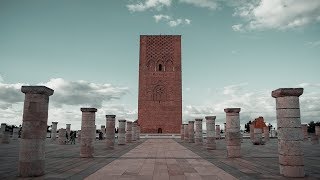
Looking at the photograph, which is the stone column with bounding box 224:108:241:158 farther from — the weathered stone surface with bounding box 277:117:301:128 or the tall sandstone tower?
the tall sandstone tower

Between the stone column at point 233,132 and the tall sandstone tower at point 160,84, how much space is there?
34.6m

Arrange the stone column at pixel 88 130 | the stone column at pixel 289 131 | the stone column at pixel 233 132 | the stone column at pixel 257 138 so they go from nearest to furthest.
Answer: the stone column at pixel 289 131, the stone column at pixel 233 132, the stone column at pixel 88 130, the stone column at pixel 257 138

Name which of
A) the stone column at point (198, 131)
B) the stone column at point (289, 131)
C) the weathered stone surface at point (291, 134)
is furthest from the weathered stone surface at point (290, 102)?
the stone column at point (198, 131)

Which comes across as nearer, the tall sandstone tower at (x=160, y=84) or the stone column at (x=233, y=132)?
the stone column at (x=233, y=132)

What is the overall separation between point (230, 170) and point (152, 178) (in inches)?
85.4

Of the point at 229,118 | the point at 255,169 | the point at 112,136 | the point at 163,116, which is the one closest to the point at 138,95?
the point at 163,116

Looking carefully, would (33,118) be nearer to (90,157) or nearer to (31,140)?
(31,140)

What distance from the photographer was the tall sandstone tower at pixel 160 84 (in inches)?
1796

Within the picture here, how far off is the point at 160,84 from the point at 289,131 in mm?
40559

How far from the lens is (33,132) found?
21.3ft

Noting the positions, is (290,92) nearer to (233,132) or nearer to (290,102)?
(290,102)

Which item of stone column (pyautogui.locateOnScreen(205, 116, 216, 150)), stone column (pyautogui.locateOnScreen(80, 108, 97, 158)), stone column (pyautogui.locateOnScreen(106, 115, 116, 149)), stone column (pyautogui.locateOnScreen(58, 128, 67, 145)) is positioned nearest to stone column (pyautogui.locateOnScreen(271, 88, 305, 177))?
stone column (pyautogui.locateOnScreen(80, 108, 97, 158))

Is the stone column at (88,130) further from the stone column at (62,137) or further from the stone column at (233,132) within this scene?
the stone column at (62,137)

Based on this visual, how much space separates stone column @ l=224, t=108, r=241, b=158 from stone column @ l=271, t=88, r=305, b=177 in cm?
409
